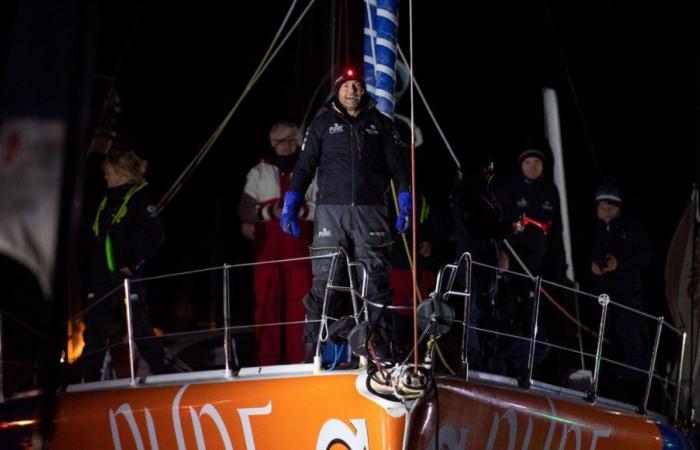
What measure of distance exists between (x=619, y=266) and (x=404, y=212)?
9.86 ft

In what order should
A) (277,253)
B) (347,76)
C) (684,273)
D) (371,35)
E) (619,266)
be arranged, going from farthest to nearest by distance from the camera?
(684,273) < (619,266) < (277,253) < (371,35) < (347,76)

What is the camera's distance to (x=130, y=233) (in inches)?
234

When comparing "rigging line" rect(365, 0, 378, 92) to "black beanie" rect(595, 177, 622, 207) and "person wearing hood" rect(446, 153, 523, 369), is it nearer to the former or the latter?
"person wearing hood" rect(446, 153, 523, 369)

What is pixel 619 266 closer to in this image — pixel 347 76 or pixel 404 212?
pixel 404 212

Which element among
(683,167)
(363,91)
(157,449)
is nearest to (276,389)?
(157,449)

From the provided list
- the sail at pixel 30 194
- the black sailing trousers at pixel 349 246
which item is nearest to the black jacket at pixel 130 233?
the black sailing trousers at pixel 349 246

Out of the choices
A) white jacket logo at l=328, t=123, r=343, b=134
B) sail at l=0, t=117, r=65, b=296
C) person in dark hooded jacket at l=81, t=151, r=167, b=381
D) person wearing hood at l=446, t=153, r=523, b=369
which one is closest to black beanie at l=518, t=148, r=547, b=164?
person wearing hood at l=446, t=153, r=523, b=369

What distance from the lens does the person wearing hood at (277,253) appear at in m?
6.14

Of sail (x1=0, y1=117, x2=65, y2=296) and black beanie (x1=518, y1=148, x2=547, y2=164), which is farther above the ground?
black beanie (x1=518, y1=148, x2=547, y2=164)

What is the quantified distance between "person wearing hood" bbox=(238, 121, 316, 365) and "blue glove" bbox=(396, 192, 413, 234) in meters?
1.35

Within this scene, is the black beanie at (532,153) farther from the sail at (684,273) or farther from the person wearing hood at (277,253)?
the sail at (684,273)

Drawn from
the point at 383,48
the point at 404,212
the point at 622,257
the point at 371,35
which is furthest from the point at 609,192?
the point at 404,212

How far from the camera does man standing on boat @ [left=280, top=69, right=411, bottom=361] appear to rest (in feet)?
15.7

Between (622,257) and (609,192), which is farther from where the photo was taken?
(609,192)
